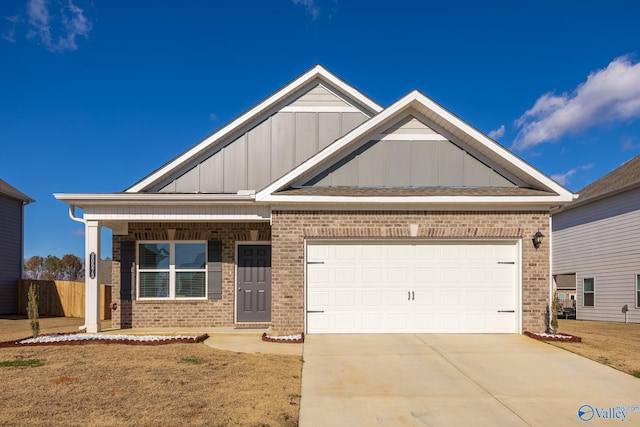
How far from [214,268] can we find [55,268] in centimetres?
4537

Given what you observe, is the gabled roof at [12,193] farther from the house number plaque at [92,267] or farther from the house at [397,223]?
the house number plaque at [92,267]

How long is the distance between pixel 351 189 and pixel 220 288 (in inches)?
178

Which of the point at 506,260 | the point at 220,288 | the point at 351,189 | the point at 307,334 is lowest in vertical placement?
the point at 307,334

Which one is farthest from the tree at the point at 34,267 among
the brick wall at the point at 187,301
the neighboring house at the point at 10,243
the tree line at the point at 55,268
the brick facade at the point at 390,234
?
the brick facade at the point at 390,234

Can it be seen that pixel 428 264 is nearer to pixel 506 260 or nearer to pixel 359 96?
A: pixel 506 260

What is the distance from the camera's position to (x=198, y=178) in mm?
13984

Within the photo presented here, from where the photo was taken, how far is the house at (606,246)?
18641mm

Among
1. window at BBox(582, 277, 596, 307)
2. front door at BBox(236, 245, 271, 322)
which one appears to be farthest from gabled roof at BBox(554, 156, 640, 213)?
front door at BBox(236, 245, 271, 322)

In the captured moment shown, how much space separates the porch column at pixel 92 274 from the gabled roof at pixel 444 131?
4218 mm

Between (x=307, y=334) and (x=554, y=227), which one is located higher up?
(x=554, y=227)

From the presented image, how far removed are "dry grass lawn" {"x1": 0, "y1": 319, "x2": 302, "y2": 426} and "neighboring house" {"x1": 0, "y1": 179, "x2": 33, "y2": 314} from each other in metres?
14.3

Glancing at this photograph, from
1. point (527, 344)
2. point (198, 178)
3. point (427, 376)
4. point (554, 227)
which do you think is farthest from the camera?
point (554, 227)

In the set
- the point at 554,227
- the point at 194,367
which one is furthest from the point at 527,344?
the point at 554,227

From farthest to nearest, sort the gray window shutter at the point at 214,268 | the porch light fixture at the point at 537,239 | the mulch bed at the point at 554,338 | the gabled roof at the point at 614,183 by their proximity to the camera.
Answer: the gabled roof at the point at 614,183 → the gray window shutter at the point at 214,268 → the porch light fixture at the point at 537,239 → the mulch bed at the point at 554,338
